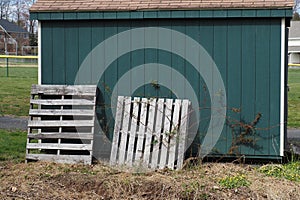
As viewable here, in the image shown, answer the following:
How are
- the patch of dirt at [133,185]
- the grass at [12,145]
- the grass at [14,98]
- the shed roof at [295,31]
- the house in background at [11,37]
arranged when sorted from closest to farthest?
the patch of dirt at [133,185]
the grass at [12,145]
the grass at [14,98]
the shed roof at [295,31]
the house in background at [11,37]

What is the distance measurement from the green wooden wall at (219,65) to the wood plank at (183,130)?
1.58 feet

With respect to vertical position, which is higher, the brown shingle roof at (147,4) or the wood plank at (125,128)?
the brown shingle roof at (147,4)

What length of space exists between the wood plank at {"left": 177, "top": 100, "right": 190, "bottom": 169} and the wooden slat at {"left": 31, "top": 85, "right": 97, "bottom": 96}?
1.53 metres

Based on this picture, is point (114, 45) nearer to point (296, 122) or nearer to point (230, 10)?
→ point (230, 10)

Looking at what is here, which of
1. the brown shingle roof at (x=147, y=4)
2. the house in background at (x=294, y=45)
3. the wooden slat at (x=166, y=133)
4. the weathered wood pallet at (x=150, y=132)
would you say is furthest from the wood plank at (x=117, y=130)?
the house in background at (x=294, y=45)

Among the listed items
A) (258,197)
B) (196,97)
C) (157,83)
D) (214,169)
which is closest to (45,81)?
(157,83)

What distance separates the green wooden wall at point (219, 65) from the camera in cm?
887

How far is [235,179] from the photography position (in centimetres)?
776

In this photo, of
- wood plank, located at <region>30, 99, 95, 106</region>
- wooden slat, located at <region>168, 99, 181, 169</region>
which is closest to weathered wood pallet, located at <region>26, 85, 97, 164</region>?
wood plank, located at <region>30, 99, 95, 106</region>

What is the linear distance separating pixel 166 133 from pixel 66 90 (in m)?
1.86

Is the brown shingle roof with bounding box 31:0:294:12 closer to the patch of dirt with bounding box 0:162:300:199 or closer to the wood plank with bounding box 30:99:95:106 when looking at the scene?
the wood plank with bounding box 30:99:95:106

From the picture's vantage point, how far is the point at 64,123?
29.8 feet

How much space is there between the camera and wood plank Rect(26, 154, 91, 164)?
29.1 feet

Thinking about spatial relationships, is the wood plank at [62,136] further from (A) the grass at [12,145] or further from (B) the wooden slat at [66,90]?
(B) the wooden slat at [66,90]
